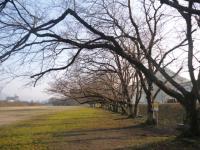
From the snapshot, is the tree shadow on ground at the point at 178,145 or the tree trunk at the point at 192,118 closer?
the tree shadow on ground at the point at 178,145

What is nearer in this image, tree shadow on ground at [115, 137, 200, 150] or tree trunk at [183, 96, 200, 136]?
tree shadow on ground at [115, 137, 200, 150]

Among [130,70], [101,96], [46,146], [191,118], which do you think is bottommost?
[46,146]

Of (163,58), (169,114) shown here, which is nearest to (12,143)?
(163,58)

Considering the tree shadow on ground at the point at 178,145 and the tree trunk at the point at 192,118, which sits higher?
the tree trunk at the point at 192,118

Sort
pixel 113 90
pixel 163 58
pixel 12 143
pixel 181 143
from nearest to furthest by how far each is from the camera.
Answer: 1. pixel 181 143
2. pixel 12 143
3. pixel 163 58
4. pixel 113 90

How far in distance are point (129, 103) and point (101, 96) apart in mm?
3901

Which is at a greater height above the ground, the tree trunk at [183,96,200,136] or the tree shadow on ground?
the tree trunk at [183,96,200,136]

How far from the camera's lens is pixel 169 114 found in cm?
4978

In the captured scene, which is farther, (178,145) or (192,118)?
(192,118)

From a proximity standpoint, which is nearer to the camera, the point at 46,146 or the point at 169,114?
the point at 46,146

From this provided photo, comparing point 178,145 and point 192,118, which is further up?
point 192,118

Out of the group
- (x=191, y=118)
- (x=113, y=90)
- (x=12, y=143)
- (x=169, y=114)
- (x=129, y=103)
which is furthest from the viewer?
(x=169, y=114)

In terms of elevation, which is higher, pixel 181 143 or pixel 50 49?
pixel 50 49

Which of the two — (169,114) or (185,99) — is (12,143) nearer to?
(185,99)
